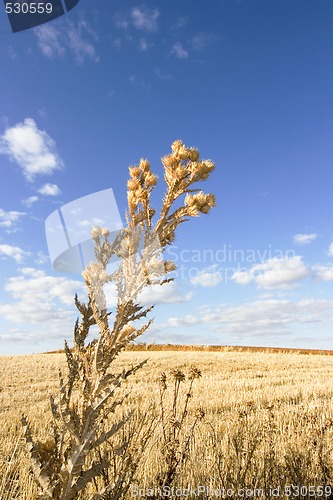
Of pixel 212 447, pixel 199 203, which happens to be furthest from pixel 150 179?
pixel 212 447

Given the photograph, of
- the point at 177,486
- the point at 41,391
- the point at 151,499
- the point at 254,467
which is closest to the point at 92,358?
the point at 151,499

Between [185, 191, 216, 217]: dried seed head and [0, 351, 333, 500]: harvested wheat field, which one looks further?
[0, 351, 333, 500]: harvested wheat field

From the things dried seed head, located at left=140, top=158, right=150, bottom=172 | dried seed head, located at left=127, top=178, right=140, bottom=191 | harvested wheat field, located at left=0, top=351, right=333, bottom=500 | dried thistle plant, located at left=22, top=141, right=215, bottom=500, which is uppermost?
dried seed head, located at left=140, top=158, right=150, bottom=172

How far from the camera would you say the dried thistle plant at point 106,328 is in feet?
8.34

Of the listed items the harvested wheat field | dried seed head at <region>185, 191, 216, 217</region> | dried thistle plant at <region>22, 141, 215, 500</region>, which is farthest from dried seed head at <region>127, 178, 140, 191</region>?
the harvested wheat field

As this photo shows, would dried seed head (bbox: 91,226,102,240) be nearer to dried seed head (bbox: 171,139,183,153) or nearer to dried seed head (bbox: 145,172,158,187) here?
dried seed head (bbox: 145,172,158,187)

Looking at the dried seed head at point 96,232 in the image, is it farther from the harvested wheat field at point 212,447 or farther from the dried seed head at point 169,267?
the harvested wheat field at point 212,447

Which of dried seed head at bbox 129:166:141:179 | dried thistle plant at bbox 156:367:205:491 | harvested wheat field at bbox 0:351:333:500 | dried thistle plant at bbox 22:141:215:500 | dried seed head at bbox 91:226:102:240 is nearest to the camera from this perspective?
dried thistle plant at bbox 22:141:215:500

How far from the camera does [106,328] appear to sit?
111 inches

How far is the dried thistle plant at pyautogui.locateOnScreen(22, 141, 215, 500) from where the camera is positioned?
254cm

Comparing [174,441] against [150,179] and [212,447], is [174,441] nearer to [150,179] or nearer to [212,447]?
[212,447]

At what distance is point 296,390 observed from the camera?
1191 cm

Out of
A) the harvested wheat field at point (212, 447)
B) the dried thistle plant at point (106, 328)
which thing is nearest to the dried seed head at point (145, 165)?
the dried thistle plant at point (106, 328)

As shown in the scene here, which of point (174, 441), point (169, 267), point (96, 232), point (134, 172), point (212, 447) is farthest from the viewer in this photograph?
point (212, 447)
